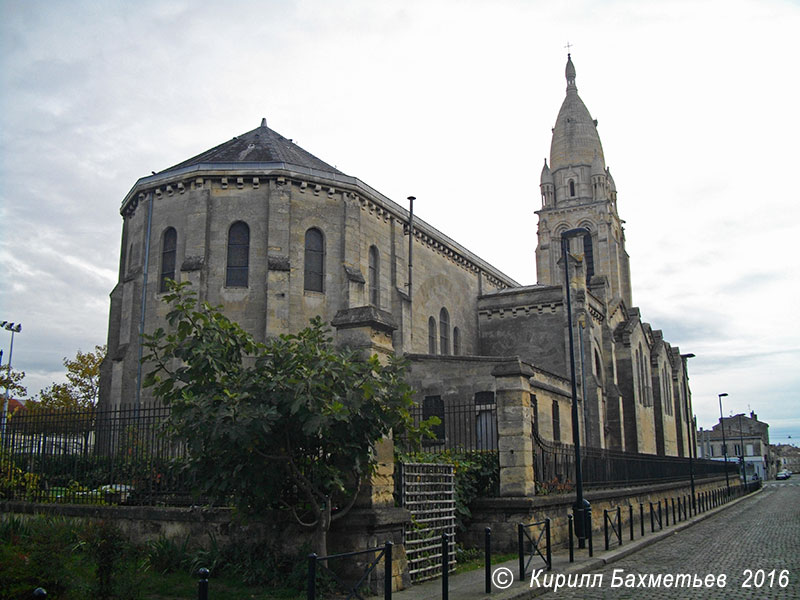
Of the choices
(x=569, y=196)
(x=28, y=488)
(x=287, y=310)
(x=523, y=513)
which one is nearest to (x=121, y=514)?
(x=28, y=488)

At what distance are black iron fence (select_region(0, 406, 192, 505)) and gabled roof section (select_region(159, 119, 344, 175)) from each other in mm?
13352

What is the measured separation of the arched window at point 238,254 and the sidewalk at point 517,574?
48.3 ft

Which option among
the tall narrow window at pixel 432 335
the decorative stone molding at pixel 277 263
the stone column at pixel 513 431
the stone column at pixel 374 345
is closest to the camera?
the stone column at pixel 374 345

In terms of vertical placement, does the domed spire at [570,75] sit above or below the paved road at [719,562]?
above

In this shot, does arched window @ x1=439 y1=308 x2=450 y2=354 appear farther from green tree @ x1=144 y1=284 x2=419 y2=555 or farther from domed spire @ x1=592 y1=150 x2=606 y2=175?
domed spire @ x1=592 y1=150 x2=606 y2=175

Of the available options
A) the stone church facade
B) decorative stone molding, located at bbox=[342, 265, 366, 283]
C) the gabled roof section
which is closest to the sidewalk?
the stone church facade

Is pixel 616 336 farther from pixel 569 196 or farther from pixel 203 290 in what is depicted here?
pixel 203 290

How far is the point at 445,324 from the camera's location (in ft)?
115

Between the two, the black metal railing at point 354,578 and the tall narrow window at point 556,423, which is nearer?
the black metal railing at point 354,578

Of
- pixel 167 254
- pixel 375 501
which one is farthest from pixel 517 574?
pixel 167 254

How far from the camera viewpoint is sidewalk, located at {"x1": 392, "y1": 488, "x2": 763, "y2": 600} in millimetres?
10297

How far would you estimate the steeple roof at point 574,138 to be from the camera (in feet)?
197

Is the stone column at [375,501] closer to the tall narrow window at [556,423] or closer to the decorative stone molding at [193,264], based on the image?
the decorative stone molding at [193,264]

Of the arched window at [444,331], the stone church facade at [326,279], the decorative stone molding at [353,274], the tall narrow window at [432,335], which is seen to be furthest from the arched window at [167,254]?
the arched window at [444,331]
